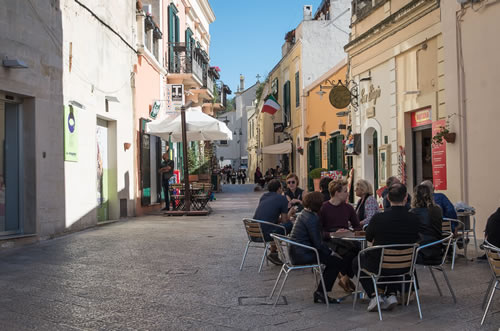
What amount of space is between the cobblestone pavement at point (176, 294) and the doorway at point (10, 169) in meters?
0.80

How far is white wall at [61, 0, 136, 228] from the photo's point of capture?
12.2 m

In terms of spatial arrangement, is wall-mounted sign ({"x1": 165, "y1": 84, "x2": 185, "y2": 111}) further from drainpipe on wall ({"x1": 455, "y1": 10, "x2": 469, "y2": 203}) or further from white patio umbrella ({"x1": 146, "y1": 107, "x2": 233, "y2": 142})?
drainpipe on wall ({"x1": 455, "y1": 10, "x2": 469, "y2": 203})

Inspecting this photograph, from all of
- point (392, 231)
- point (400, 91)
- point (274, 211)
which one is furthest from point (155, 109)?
point (392, 231)

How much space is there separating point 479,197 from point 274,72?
29.2 meters

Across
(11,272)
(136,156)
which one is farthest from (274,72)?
(11,272)

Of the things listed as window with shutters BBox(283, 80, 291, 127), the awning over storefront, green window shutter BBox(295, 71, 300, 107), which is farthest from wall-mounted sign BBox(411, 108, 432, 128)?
window with shutters BBox(283, 80, 291, 127)

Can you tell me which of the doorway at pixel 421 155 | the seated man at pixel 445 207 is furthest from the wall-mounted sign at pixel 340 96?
the seated man at pixel 445 207

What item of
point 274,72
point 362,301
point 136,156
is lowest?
point 362,301

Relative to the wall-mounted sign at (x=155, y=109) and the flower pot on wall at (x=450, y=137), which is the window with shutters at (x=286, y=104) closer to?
the wall-mounted sign at (x=155, y=109)

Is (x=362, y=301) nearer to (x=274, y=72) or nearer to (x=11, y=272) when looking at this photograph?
(x=11, y=272)

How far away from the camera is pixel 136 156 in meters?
16.9

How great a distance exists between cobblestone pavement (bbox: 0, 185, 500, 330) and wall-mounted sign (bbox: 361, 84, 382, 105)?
7.48m

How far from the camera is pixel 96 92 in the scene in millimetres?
13695

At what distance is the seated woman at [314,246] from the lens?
591 cm
